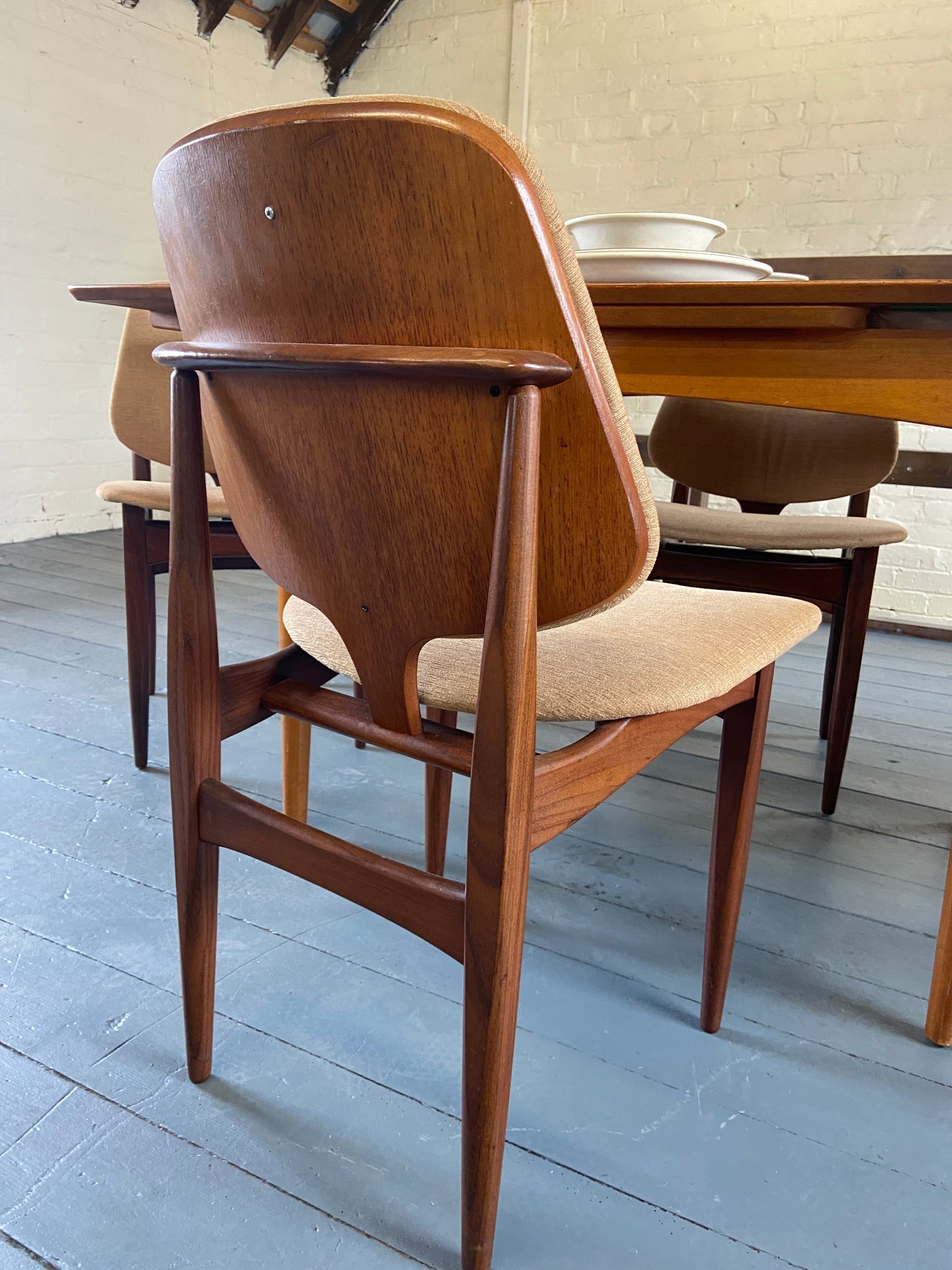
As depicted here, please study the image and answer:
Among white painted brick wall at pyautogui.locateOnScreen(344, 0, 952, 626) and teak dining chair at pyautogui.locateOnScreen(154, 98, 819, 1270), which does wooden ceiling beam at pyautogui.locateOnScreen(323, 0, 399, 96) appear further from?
teak dining chair at pyautogui.locateOnScreen(154, 98, 819, 1270)

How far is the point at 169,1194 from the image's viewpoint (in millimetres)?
713

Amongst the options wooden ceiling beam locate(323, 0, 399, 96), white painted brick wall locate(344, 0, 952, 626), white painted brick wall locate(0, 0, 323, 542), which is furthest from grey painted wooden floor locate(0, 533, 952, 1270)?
wooden ceiling beam locate(323, 0, 399, 96)

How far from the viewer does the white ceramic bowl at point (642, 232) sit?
980 mm

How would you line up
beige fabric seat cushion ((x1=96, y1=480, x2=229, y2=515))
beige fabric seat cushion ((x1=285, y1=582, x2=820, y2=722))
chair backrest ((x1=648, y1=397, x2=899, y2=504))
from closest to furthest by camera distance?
beige fabric seat cushion ((x1=285, y1=582, x2=820, y2=722)), beige fabric seat cushion ((x1=96, y1=480, x2=229, y2=515)), chair backrest ((x1=648, y1=397, x2=899, y2=504))

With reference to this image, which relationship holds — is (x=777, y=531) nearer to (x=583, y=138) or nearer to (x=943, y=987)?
(x=943, y=987)

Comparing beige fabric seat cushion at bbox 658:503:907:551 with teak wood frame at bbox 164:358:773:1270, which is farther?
beige fabric seat cushion at bbox 658:503:907:551

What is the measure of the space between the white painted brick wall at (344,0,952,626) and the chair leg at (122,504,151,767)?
244 cm

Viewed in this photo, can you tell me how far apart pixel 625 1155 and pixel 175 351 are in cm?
74

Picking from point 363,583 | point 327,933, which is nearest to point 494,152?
point 363,583

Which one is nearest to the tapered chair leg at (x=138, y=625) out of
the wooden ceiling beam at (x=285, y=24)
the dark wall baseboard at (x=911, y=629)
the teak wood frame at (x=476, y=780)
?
the teak wood frame at (x=476, y=780)

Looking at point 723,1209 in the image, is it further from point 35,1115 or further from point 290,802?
point 290,802

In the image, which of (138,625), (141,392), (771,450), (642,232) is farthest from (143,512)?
(771,450)

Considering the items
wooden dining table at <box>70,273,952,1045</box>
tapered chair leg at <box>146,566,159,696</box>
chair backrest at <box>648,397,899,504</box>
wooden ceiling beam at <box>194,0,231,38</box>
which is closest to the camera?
wooden dining table at <box>70,273,952,1045</box>

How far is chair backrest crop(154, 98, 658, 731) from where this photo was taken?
0.49m
